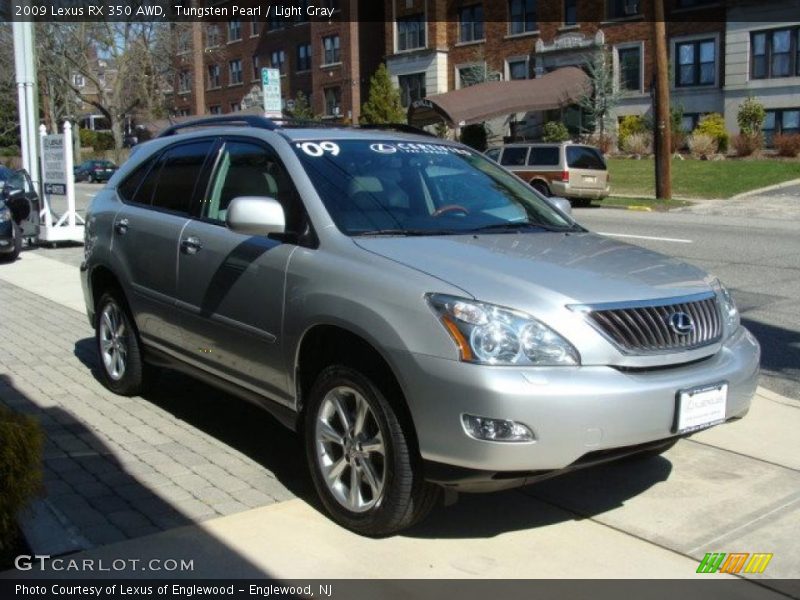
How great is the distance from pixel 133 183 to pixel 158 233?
3.03ft

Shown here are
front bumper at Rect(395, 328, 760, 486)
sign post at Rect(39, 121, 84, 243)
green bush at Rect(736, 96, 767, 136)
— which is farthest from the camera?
green bush at Rect(736, 96, 767, 136)

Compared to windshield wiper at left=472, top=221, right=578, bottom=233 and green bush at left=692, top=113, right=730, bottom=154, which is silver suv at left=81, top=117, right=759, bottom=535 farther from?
green bush at left=692, top=113, right=730, bottom=154

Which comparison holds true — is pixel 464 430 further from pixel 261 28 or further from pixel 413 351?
pixel 261 28

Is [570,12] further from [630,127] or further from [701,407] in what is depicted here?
[701,407]

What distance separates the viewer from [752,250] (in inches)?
539

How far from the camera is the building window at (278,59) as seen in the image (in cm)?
6162

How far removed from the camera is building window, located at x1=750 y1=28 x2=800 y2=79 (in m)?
36.1

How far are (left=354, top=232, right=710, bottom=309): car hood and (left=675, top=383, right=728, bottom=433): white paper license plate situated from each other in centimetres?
44

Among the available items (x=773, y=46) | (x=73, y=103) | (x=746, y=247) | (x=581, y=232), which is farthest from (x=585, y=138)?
(x=73, y=103)

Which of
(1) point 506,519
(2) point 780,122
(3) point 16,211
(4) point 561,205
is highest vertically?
(2) point 780,122

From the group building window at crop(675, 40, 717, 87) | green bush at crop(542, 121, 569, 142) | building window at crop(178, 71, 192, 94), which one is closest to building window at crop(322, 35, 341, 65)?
building window at crop(178, 71, 192, 94)

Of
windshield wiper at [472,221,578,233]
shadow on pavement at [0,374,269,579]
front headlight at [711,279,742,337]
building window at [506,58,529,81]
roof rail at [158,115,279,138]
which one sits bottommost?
shadow on pavement at [0,374,269,579]

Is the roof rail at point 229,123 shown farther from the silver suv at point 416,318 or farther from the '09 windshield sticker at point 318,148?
the '09 windshield sticker at point 318,148

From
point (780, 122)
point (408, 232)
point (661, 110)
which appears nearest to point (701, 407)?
point (408, 232)
